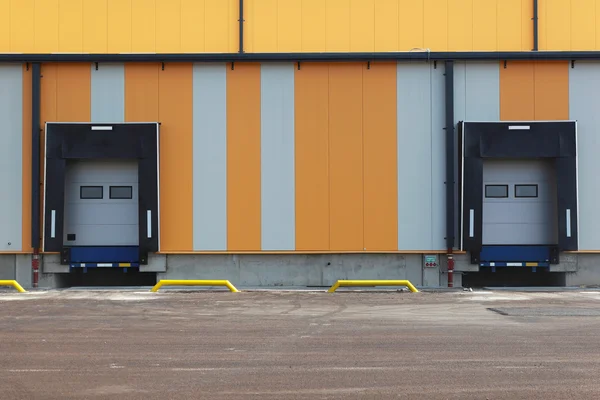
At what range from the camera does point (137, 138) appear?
20406 mm

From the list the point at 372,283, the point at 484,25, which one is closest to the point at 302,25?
the point at 484,25

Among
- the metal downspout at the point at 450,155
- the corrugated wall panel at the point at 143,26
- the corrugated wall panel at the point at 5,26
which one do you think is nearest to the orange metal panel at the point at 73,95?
the corrugated wall panel at the point at 143,26

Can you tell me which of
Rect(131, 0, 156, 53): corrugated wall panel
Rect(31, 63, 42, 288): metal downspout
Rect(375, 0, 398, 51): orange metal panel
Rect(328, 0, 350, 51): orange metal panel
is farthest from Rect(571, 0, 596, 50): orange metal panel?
Rect(31, 63, 42, 288): metal downspout

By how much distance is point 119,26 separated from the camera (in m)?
20.8

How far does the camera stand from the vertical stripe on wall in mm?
20625

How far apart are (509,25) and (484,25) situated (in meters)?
0.68

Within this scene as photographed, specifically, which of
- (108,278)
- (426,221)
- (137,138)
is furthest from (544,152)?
(108,278)

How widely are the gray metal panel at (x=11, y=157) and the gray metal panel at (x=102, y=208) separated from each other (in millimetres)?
1244

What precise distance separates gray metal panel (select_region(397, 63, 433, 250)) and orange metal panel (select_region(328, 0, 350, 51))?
164 centimetres

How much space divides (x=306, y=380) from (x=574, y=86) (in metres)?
15.0

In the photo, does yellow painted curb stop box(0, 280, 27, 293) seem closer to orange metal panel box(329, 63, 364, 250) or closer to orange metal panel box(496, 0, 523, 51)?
orange metal panel box(329, 63, 364, 250)

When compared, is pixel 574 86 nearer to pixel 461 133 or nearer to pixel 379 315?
pixel 461 133

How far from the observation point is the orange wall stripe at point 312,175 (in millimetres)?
20484

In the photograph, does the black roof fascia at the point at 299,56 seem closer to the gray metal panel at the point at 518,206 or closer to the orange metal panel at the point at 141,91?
the orange metal panel at the point at 141,91
